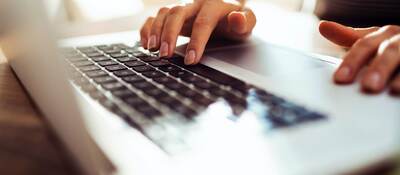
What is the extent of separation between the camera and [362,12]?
0.95 metres

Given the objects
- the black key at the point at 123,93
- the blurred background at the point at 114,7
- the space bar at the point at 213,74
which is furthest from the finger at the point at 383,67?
the blurred background at the point at 114,7

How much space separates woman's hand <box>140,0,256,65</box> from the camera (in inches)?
25.2

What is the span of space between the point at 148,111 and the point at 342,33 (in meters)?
0.37

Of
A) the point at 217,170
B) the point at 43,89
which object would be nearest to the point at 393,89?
the point at 217,170

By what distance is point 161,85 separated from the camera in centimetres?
47

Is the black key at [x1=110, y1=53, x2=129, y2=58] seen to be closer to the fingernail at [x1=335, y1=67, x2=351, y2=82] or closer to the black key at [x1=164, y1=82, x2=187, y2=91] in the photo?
the black key at [x1=164, y1=82, x2=187, y2=91]

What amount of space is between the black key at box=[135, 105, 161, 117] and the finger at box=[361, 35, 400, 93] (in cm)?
21

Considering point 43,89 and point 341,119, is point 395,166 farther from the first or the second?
point 43,89

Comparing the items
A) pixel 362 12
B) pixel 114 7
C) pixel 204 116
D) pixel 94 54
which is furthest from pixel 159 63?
pixel 114 7

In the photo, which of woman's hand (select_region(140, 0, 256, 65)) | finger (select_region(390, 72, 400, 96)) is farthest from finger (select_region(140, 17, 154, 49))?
finger (select_region(390, 72, 400, 96))

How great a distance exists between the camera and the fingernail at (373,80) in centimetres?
40

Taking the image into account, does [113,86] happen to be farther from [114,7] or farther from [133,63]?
[114,7]

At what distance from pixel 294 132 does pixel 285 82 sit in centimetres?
15

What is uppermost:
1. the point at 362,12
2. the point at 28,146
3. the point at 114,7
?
the point at 28,146
